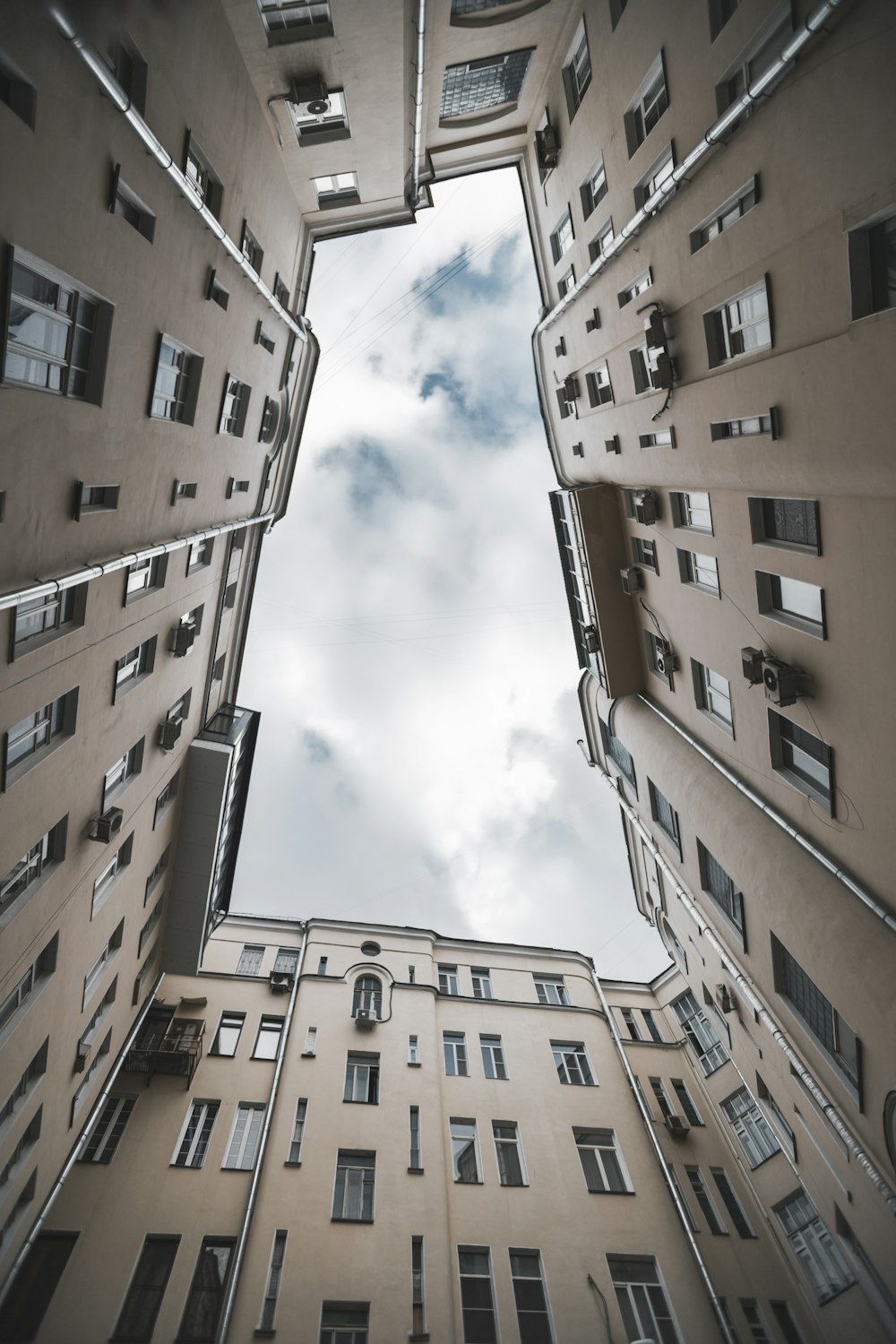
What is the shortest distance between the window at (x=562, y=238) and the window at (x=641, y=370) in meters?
6.80

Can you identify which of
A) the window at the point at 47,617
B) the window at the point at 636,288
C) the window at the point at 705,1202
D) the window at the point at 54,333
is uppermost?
the window at the point at 636,288

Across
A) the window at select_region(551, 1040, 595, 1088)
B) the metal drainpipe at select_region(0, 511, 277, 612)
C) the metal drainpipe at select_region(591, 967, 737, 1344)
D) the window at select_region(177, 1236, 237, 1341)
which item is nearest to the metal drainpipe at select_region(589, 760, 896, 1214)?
the metal drainpipe at select_region(591, 967, 737, 1344)

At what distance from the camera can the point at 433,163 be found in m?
24.2

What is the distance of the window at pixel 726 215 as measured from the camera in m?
11.9

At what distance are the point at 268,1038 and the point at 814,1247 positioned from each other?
18165 mm

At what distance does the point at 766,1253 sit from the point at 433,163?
3942 cm

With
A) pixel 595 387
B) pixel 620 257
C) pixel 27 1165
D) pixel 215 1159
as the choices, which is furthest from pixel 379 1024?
pixel 620 257

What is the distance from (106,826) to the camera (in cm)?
1445

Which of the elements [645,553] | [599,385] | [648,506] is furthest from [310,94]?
[645,553]

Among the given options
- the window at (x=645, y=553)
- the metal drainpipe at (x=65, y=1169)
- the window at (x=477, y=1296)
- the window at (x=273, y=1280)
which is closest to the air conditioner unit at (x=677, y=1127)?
the window at (x=477, y=1296)

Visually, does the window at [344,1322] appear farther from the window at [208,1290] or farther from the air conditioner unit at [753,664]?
the air conditioner unit at [753,664]

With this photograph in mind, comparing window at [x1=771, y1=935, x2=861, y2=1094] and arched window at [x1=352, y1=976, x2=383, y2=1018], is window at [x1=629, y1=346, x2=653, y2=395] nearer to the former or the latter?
window at [x1=771, y1=935, x2=861, y2=1094]

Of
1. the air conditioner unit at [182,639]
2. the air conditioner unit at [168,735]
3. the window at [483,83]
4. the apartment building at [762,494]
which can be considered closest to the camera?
the apartment building at [762,494]

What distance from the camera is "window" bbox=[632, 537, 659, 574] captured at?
67.2 feet
